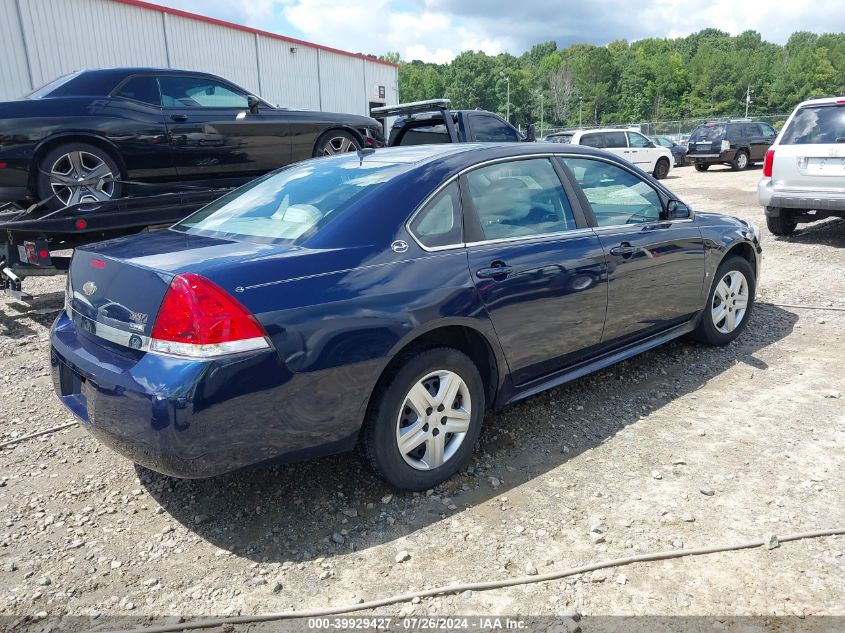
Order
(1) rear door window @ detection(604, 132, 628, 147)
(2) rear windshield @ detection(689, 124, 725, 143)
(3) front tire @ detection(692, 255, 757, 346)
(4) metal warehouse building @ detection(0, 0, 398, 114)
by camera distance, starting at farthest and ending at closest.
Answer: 1. (2) rear windshield @ detection(689, 124, 725, 143)
2. (1) rear door window @ detection(604, 132, 628, 147)
3. (4) metal warehouse building @ detection(0, 0, 398, 114)
4. (3) front tire @ detection(692, 255, 757, 346)

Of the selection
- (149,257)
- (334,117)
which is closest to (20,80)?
(334,117)

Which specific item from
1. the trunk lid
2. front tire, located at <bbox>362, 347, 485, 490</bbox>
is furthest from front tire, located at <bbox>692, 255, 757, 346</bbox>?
the trunk lid

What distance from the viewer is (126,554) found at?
2674 mm

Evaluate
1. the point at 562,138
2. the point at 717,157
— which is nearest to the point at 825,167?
the point at 562,138

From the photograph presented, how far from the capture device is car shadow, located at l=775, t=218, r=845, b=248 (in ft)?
29.6

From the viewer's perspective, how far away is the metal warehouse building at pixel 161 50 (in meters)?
15.6

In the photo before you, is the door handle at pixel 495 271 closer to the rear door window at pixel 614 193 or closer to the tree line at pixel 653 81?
the rear door window at pixel 614 193

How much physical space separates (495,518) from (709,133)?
22.0 meters

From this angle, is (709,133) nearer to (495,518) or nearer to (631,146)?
(631,146)

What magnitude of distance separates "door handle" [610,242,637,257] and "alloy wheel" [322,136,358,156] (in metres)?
4.76

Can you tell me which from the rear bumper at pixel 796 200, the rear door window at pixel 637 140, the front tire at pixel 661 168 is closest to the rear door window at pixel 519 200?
the rear bumper at pixel 796 200

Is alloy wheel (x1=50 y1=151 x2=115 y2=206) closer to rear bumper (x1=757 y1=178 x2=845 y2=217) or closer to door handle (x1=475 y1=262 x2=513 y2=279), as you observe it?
door handle (x1=475 y1=262 x2=513 y2=279)

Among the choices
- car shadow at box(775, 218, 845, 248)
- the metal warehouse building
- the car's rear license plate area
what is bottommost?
car shadow at box(775, 218, 845, 248)

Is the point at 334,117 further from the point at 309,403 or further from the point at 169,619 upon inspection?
the point at 169,619
